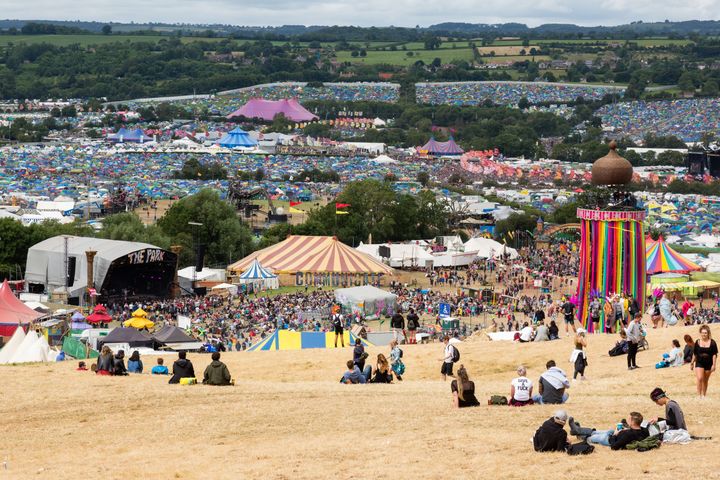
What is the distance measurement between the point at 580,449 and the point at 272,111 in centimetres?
13752

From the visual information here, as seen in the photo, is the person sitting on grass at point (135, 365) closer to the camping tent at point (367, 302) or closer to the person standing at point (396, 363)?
the person standing at point (396, 363)

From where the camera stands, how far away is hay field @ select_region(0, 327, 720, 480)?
45.2 feet

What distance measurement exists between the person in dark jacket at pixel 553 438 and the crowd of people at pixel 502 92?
15184 centimetres

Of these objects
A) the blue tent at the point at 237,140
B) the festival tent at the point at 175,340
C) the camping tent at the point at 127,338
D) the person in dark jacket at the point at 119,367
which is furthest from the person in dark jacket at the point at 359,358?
the blue tent at the point at 237,140

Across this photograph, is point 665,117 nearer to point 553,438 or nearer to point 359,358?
point 359,358

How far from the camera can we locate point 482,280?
166ft

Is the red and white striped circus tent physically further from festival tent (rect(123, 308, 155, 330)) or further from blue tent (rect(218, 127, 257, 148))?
blue tent (rect(218, 127, 257, 148))

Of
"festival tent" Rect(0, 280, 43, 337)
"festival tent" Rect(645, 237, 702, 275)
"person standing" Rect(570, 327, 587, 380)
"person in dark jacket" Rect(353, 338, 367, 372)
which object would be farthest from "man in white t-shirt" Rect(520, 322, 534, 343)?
"festival tent" Rect(645, 237, 702, 275)

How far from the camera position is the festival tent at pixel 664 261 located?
46.8 m

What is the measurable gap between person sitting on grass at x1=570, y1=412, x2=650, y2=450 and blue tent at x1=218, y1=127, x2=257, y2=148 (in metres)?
104

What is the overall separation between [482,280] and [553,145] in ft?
261

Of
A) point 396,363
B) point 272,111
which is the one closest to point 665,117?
point 272,111

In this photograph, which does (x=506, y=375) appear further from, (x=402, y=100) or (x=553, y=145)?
(x=402, y=100)

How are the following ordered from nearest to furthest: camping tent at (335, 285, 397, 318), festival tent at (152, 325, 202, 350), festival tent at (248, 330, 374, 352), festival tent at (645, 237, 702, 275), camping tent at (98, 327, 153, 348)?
camping tent at (98, 327, 153, 348), festival tent at (248, 330, 374, 352), festival tent at (152, 325, 202, 350), camping tent at (335, 285, 397, 318), festival tent at (645, 237, 702, 275)
